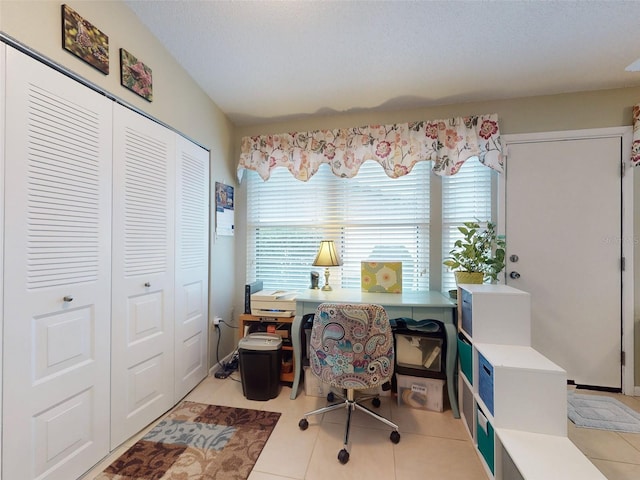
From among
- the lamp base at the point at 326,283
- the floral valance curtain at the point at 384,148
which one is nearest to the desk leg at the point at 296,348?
the lamp base at the point at 326,283

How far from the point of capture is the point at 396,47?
69.2 inches

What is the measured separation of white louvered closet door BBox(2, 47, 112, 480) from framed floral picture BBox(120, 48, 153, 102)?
0.23 meters

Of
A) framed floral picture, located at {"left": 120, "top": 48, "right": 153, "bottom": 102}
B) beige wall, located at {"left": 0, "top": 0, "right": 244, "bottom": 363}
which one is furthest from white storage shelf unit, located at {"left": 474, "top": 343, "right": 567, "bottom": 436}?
framed floral picture, located at {"left": 120, "top": 48, "right": 153, "bottom": 102}

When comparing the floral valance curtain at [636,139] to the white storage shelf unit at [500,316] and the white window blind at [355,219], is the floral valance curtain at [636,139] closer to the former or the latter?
the white window blind at [355,219]

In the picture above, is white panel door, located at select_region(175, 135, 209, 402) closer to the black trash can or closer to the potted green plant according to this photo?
the black trash can

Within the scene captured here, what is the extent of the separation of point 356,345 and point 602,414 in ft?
6.19

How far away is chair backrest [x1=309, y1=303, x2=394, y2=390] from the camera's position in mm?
1516

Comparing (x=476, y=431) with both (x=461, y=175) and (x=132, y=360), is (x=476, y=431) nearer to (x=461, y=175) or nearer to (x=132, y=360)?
(x=461, y=175)

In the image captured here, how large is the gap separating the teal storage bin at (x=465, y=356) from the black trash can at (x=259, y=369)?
1.35 m

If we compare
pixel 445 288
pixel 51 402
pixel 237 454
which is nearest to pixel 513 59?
pixel 445 288

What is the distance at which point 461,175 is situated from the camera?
2.36 meters

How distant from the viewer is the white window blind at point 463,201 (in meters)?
2.32

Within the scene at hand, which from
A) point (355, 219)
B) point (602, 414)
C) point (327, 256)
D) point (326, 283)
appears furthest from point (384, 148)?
A: point (602, 414)

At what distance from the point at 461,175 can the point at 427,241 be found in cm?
66
